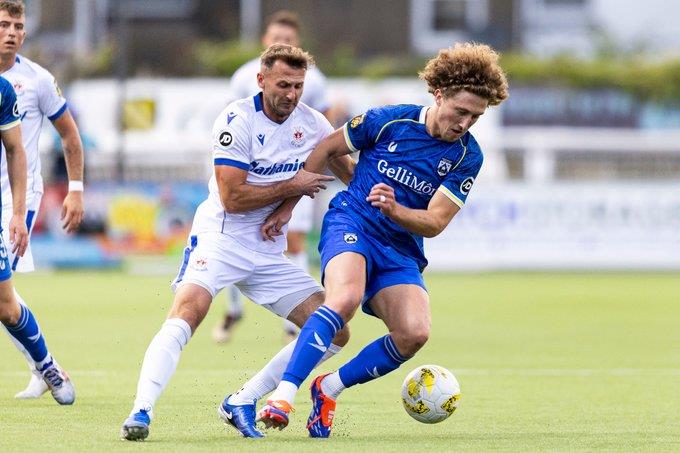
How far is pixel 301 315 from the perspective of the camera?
7.62m

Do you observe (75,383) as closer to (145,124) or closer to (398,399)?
(398,399)

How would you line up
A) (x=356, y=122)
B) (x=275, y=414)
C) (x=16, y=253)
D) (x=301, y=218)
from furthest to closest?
1. (x=301, y=218)
2. (x=16, y=253)
3. (x=356, y=122)
4. (x=275, y=414)

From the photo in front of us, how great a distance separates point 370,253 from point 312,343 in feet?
2.26

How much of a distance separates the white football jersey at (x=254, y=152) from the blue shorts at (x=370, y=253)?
11.2 inches

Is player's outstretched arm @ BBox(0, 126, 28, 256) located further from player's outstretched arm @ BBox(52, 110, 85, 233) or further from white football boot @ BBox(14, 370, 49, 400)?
white football boot @ BBox(14, 370, 49, 400)

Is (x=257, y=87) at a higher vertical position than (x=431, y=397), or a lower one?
higher

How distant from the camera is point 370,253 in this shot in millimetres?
7508

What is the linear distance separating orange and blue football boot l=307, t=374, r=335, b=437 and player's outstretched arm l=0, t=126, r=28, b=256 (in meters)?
1.87

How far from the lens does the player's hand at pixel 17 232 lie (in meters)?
7.96

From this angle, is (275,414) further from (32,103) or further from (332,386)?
(32,103)

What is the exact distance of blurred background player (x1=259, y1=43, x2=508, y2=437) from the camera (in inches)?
290

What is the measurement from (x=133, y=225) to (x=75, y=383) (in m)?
13.6

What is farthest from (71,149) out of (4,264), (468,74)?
(468,74)

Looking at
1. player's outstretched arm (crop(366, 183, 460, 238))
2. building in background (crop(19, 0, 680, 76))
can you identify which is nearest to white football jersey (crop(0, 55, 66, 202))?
player's outstretched arm (crop(366, 183, 460, 238))
